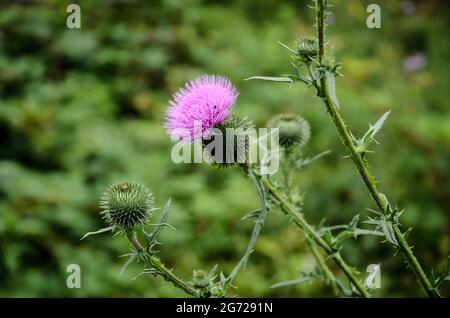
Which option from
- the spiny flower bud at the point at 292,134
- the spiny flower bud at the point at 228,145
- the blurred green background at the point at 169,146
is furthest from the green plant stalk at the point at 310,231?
the blurred green background at the point at 169,146

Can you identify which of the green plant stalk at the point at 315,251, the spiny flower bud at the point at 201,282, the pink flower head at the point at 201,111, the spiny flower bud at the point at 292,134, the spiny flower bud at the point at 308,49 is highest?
the spiny flower bud at the point at 308,49

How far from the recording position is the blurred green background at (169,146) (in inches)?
138

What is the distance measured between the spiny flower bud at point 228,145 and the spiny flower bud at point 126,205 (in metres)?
0.29

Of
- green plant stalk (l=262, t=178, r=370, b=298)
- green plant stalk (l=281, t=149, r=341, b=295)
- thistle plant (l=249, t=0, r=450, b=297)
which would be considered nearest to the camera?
thistle plant (l=249, t=0, r=450, b=297)

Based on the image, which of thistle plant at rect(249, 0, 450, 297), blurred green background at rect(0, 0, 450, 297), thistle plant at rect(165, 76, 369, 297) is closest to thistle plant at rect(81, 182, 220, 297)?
thistle plant at rect(165, 76, 369, 297)

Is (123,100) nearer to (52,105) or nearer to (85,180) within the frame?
(52,105)

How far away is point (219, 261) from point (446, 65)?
360cm

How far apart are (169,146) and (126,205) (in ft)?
8.65

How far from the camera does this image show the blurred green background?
11.5ft

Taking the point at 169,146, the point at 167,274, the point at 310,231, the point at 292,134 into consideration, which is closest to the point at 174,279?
the point at 167,274

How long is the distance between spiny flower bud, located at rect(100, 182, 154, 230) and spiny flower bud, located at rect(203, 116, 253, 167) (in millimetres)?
286

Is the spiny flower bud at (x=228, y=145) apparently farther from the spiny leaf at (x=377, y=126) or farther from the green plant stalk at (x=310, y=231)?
the spiny leaf at (x=377, y=126)

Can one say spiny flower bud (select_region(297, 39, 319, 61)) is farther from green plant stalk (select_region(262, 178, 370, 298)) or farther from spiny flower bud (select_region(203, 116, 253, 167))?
green plant stalk (select_region(262, 178, 370, 298))

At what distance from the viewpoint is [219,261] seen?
3.73 m
